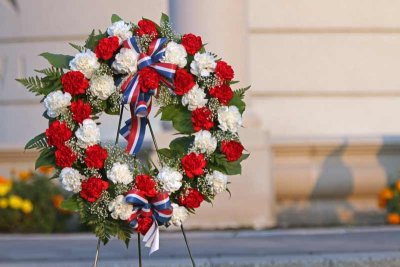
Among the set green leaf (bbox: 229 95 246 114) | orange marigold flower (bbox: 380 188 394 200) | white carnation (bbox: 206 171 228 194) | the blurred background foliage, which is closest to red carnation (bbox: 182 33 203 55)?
green leaf (bbox: 229 95 246 114)

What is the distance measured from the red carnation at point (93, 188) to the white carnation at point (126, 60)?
57 cm

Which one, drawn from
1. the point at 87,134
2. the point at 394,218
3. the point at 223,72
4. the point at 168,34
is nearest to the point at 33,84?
the point at 87,134

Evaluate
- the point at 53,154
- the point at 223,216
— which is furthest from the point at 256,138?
the point at 53,154

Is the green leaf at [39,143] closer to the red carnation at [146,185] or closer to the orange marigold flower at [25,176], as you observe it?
the red carnation at [146,185]

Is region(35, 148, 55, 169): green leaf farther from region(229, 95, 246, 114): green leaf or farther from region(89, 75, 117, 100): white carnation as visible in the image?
region(229, 95, 246, 114): green leaf

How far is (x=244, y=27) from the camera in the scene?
1005cm

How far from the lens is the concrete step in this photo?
278 inches

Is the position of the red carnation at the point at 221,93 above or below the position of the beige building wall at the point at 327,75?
above

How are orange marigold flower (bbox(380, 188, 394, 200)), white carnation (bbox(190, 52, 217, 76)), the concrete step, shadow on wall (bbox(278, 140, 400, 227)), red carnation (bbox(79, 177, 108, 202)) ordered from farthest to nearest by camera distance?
1. shadow on wall (bbox(278, 140, 400, 227))
2. orange marigold flower (bbox(380, 188, 394, 200))
3. the concrete step
4. white carnation (bbox(190, 52, 217, 76))
5. red carnation (bbox(79, 177, 108, 202))

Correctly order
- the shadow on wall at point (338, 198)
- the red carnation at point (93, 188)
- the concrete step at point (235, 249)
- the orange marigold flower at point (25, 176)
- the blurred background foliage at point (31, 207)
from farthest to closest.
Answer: the shadow on wall at point (338, 198) < the orange marigold flower at point (25, 176) < the blurred background foliage at point (31, 207) < the concrete step at point (235, 249) < the red carnation at point (93, 188)

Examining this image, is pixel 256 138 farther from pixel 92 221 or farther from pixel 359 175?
pixel 92 221

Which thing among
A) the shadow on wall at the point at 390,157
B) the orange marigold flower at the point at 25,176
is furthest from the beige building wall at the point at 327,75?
the orange marigold flower at the point at 25,176

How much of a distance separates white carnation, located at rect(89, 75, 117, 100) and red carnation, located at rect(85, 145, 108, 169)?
26 cm

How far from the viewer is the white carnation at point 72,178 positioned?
16.4 ft
